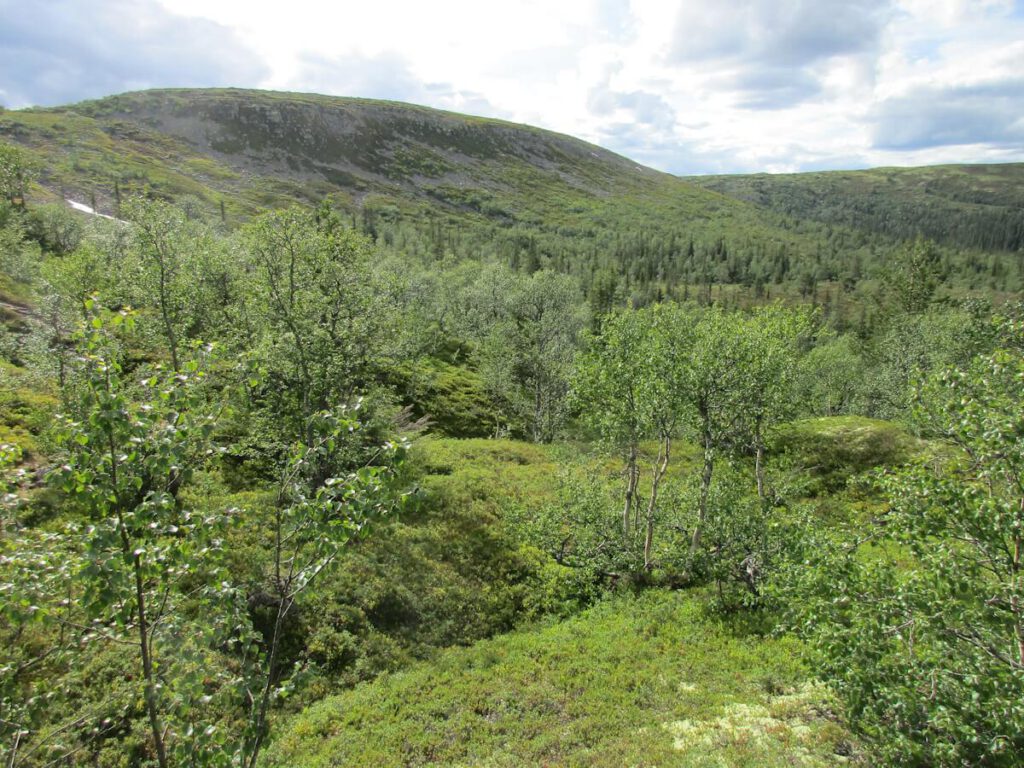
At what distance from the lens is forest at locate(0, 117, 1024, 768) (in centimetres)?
617

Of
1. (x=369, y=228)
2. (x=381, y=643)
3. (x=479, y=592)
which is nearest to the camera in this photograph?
(x=381, y=643)

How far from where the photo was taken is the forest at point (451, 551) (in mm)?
6168

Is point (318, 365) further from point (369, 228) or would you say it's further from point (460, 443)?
point (369, 228)

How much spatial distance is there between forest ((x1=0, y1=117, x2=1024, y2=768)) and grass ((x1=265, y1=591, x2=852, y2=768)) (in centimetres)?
10

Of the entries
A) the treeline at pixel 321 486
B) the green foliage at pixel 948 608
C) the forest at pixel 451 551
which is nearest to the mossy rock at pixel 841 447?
the forest at pixel 451 551

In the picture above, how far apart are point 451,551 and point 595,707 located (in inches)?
433

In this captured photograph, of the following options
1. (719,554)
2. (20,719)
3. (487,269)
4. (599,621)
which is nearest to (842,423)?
(719,554)

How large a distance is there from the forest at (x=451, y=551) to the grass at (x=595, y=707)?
10 centimetres

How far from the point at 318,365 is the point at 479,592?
41.0 ft

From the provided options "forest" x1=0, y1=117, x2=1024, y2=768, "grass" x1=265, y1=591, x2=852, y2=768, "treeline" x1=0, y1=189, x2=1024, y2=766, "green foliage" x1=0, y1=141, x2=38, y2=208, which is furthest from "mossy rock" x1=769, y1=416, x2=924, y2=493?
"green foliage" x1=0, y1=141, x2=38, y2=208

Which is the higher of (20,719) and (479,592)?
(20,719)

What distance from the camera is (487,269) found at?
93.1m

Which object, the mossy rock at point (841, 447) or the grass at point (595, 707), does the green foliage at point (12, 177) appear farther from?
the mossy rock at point (841, 447)

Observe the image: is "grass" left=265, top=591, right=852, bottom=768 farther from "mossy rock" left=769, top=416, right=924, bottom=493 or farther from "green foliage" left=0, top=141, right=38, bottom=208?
"green foliage" left=0, top=141, right=38, bottom=208
